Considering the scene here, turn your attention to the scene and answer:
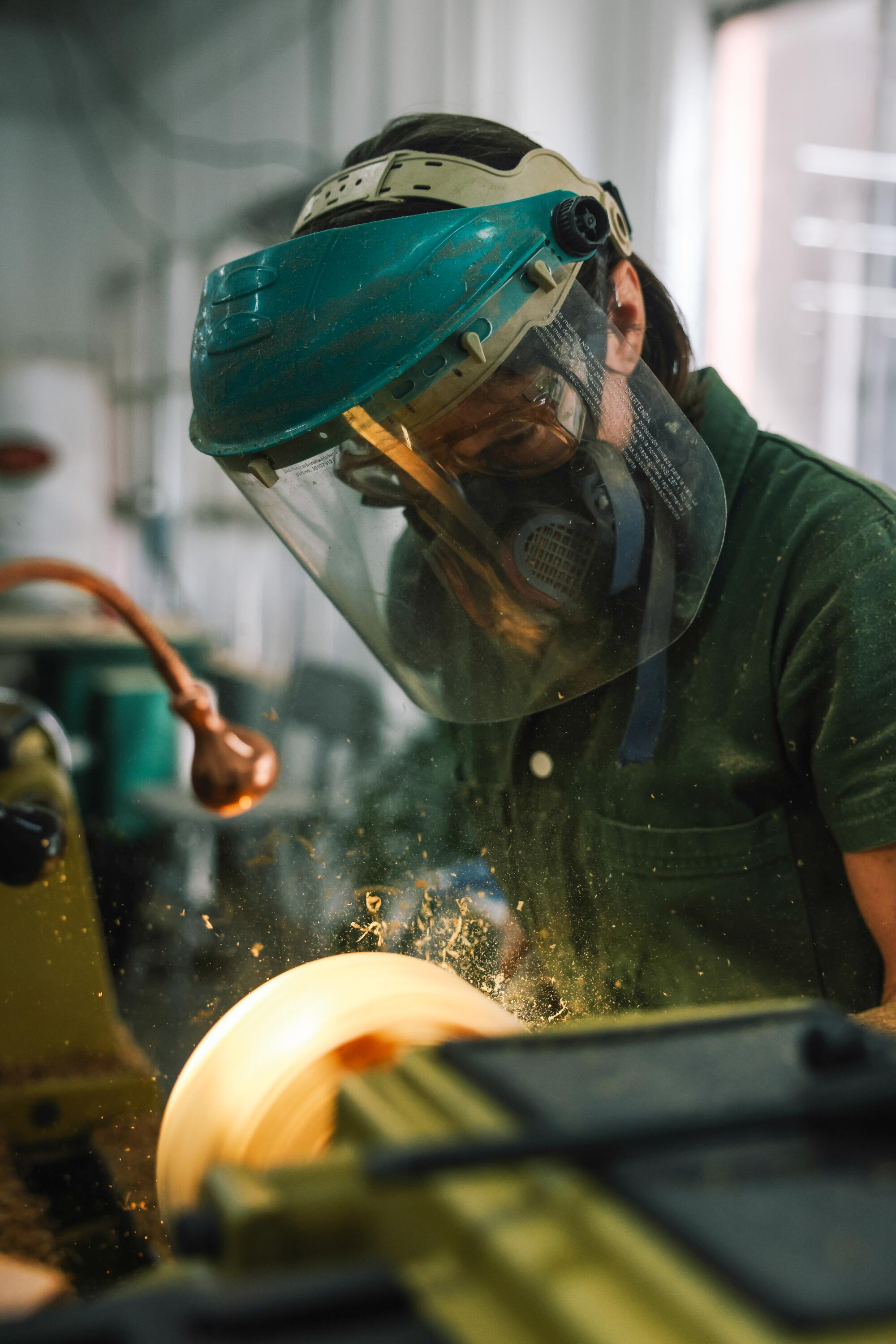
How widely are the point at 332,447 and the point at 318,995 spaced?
47 centimetres

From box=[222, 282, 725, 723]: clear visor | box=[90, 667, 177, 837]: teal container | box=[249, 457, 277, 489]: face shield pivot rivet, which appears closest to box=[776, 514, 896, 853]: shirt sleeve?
box=[222, 282, 725, 723]: clear visor

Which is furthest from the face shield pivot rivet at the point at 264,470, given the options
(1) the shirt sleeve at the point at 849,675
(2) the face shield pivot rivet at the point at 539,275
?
(1) the shirt sleeve at the point at 849,675

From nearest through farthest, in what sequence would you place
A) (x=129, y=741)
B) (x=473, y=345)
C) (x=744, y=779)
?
(x=473, y=345) → (x=744, y=779) → (x=129, y=741)

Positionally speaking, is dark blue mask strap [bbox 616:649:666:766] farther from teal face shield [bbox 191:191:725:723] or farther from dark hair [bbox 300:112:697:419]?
dark hair [bbox 300:112:697:419]

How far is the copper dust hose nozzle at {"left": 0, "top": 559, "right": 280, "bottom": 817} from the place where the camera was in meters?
1.17

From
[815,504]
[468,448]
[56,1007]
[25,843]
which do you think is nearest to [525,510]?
[468,448]

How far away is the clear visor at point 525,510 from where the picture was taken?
0.92m

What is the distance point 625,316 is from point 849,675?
16.0 inches

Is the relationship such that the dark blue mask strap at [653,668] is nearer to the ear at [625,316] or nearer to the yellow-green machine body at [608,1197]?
the ear at [625,316]

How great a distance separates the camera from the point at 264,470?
938 mm

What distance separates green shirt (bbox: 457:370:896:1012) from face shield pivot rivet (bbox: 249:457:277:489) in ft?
1.37

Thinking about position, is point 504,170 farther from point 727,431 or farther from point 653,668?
point 653,668

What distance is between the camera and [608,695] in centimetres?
113

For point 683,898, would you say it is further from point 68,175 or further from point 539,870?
point 68,175
